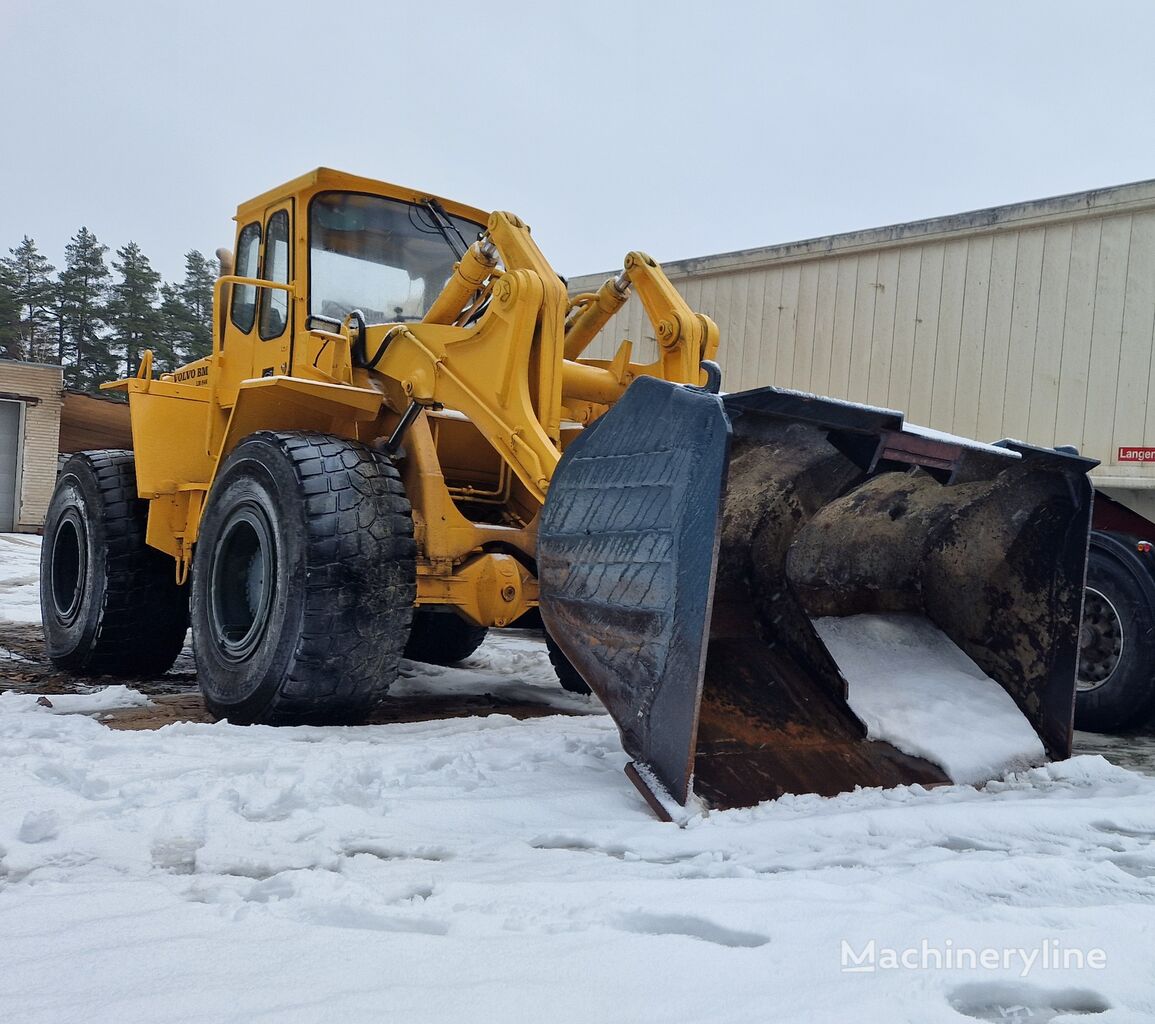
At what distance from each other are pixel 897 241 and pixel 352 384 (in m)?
3.88

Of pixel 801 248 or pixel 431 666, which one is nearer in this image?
pixel 431 666

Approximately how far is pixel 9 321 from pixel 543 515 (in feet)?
135

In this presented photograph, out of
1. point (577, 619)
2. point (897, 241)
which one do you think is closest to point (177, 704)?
point (577, 619)

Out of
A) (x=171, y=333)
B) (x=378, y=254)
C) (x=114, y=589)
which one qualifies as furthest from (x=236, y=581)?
(x=171, y=333)

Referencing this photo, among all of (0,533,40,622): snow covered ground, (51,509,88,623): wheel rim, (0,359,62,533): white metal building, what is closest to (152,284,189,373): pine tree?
(0,359,62,533): white metal building

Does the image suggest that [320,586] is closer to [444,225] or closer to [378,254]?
[378,254]

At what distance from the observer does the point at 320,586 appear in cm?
404

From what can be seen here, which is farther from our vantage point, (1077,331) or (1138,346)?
(1077,331)

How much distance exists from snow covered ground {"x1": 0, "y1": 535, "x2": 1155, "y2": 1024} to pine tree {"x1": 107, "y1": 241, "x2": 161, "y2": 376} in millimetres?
38280

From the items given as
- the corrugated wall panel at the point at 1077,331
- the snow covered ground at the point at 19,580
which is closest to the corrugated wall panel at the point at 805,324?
the corrugated wall panel at the point at 1077,331

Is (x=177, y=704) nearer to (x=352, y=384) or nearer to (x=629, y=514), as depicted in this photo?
(x=352, y=384)

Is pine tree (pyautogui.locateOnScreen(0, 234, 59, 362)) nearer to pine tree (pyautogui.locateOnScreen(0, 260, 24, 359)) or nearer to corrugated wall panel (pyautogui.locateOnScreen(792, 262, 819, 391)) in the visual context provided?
pine tree (pyautogui.locateOnScreen(0, 260, 24, 359))

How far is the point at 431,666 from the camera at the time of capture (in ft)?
22.4

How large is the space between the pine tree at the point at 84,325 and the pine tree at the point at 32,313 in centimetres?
48
